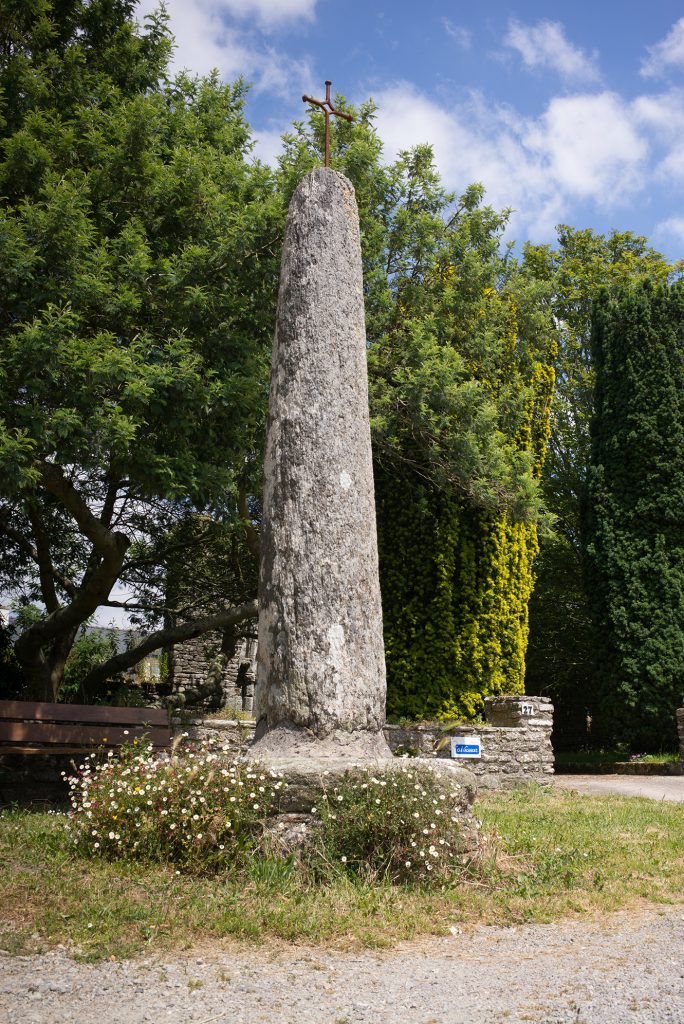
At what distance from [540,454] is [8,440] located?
9.11 m

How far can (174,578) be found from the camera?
15039 mm

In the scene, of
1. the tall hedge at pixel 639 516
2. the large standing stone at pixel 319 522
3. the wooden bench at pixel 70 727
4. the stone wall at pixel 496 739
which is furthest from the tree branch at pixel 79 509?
the tall hedge at pixel 639 516

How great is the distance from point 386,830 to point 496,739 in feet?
22.6

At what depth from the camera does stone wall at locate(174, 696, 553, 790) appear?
37.8 ft

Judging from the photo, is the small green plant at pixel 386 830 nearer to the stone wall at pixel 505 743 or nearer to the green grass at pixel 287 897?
the green grass at pixel 287 897

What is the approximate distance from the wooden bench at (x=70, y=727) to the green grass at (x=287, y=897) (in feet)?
9.10

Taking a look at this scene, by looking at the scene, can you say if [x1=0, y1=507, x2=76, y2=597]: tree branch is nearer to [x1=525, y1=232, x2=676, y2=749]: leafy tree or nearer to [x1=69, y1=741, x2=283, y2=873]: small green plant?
[x1=69, y1=741, x2=283, y2=873]: small green plant

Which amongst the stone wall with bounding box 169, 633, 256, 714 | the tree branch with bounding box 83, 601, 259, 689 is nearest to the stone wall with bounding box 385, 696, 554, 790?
the tree branch with bounding box 83, 601, 259, 689

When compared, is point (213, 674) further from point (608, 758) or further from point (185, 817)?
point (185, 817)

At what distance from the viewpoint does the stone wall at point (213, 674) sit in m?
17.2

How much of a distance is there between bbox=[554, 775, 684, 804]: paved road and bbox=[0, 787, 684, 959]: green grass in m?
4.37

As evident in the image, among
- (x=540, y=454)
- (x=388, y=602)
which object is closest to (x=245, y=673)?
(x=388, y=602)

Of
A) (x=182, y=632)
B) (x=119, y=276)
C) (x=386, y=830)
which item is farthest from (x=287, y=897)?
(x=182, y=632)

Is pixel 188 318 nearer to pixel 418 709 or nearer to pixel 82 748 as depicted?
pixel 82 748
